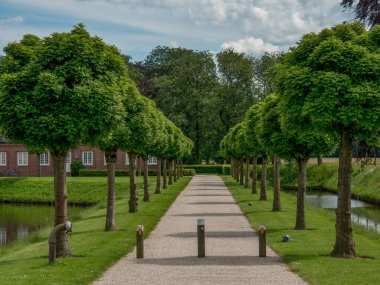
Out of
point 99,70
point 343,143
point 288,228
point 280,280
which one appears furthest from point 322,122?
point 288,228

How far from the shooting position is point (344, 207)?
17.5 meters

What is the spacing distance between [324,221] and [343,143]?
10485 mm

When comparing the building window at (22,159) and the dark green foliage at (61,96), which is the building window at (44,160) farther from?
the dark green foliage at (61,96)

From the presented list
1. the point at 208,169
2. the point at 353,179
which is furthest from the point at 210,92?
the point at 353,179

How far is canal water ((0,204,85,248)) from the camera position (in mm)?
29878

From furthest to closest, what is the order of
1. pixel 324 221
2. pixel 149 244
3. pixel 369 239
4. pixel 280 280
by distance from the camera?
pixel 324 221 → pixel 369 239 → pixel 149 244 → pixel 280 280

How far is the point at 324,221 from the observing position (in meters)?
27.5

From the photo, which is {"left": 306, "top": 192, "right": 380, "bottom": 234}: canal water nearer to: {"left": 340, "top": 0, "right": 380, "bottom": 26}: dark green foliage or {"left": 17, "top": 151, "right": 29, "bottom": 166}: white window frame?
{"left": 340, "top": 0, "right": 380, "bottom": 26}: dark green foliage

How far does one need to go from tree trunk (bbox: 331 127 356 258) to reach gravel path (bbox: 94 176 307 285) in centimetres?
175

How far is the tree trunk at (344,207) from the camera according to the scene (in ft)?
56.3

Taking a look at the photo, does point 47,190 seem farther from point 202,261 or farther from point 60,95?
point 202,261

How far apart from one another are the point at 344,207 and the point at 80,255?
7.27 meters

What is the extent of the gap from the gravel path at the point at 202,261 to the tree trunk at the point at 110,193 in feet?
5.53

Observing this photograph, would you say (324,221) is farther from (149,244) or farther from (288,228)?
(149,244)
